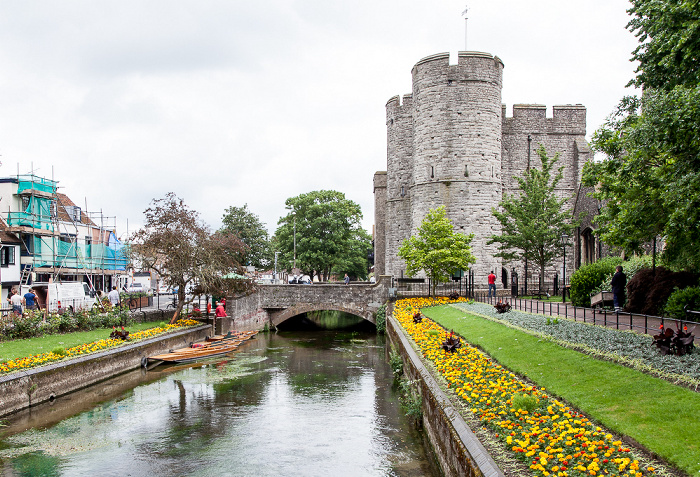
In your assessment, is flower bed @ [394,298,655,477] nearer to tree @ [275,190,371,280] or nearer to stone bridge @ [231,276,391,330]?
stone bridge @ [231,276,391,330]

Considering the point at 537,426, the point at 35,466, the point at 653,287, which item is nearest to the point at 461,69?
the point at 653,287

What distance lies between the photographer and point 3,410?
40.8ft

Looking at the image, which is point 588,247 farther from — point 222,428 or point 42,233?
point 42,233

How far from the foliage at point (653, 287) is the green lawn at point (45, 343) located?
17370 mm

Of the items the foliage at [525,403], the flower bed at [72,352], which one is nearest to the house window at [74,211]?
the flower bed at [72,352]

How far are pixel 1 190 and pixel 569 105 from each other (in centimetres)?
3617

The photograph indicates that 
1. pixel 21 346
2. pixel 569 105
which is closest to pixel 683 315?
pixel 21 346

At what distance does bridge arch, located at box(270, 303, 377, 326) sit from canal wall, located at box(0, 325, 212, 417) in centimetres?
1351

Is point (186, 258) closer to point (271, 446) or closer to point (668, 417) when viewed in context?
point (271, 446)

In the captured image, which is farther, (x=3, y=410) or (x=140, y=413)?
(x=140, y=413)

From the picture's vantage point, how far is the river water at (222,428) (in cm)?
998

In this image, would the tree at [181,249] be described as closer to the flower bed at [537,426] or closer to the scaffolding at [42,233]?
the scaffolding at [42,233]

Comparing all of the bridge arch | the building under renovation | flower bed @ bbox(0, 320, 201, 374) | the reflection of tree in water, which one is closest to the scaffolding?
the building under renovation

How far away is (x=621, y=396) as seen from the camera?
7.66m
